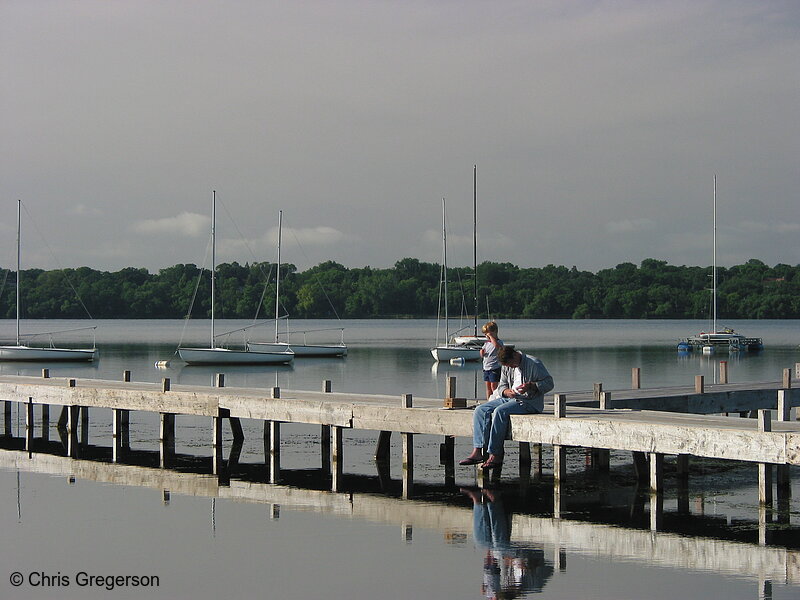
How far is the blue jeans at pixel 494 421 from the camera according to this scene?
742 inches

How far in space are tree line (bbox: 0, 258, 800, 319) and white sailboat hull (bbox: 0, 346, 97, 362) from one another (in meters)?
91.5

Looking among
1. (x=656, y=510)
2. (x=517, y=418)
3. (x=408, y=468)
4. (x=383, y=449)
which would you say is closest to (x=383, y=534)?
(x=517, y=418)

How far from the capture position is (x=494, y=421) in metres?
18.9

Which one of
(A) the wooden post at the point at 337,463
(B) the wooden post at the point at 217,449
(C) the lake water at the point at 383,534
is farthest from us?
(B) the wooden post at the point at 217,449

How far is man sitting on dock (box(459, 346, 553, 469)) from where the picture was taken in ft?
61.8

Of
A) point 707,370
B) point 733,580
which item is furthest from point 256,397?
point 707,370

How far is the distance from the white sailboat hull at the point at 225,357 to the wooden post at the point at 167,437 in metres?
42.8

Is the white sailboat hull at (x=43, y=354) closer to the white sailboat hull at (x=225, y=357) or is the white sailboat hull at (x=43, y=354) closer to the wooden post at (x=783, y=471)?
the white sailboat hull at (x=225, y=357)

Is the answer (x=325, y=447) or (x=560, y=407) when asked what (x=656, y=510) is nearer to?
(x=560, y=407)

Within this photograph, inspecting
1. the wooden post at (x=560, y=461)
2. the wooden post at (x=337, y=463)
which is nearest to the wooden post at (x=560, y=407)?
the wooden post at (x=560, y=461)

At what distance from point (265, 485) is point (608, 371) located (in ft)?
143

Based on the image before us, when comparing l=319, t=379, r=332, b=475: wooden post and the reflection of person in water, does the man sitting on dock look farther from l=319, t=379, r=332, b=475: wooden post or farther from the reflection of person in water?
l=319, t=379, r=332, b=475: wooden post

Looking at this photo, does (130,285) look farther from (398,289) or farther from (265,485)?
(265,485)

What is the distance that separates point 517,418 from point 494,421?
41cm
